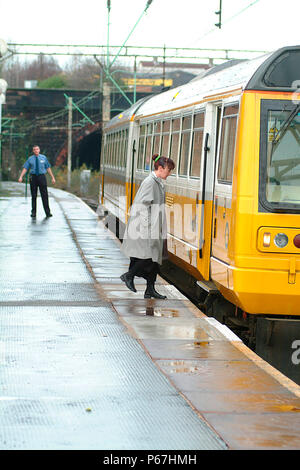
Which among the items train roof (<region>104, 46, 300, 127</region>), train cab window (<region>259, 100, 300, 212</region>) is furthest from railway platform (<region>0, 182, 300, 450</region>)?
train roof (<region>104, 46, 300, 127</region>)

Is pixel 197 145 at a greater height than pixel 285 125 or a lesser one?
lesser

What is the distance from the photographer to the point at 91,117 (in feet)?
216

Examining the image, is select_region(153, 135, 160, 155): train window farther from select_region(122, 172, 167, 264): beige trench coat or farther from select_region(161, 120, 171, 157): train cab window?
select_region(122, 172, 167, 264): beige trench coat

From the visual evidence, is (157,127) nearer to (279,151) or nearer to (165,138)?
(165,138)

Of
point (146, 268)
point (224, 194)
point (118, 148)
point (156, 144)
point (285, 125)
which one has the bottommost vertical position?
point (146, 268)

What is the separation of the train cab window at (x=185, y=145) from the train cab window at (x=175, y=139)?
454 mm

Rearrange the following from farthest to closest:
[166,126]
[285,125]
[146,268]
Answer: [166,126] → [146,268] → [285,125]

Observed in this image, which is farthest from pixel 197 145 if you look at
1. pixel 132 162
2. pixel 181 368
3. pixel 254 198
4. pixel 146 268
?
pixel 132 162

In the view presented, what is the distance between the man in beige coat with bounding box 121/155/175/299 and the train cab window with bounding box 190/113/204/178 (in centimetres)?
79

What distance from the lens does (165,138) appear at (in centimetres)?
1507

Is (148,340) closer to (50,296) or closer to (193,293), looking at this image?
(50,296)

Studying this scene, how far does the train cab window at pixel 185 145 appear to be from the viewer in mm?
12732

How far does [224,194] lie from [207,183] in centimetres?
115

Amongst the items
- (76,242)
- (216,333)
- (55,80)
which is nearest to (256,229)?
(216,333)
